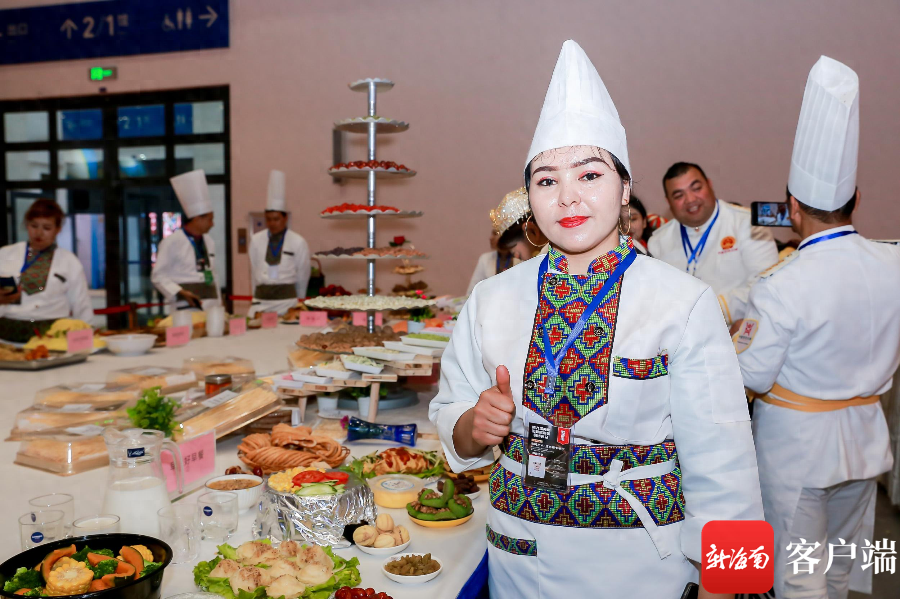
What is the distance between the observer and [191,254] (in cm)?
474

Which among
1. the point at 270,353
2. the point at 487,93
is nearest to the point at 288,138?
the point at 487,93

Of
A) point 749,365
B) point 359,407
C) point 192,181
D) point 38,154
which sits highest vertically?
point 38,154

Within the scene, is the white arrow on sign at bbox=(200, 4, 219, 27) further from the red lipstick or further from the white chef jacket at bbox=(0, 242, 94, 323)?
the red lipstick

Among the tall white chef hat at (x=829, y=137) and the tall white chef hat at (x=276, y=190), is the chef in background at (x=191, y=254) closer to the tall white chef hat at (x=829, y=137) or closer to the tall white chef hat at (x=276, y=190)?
the tall white chef hat at (x=276, y=190)

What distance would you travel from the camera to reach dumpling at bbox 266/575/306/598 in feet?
3.16

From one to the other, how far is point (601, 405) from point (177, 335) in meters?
2.82

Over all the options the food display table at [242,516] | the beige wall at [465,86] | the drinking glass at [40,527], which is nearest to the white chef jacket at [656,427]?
the food display table at [242,516]

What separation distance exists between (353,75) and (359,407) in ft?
16.3

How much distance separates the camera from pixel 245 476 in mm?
1447

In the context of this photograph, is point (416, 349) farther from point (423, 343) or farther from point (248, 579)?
point (248, 579)

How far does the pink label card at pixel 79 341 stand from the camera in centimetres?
290

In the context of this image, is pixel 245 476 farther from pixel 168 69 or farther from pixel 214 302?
pixel 168 69

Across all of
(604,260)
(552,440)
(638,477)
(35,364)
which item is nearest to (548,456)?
(552,440)

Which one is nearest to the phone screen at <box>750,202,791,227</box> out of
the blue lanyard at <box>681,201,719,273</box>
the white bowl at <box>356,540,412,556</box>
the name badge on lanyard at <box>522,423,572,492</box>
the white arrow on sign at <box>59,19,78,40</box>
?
the blue lanyard at <box>681,201,719,273</box>
